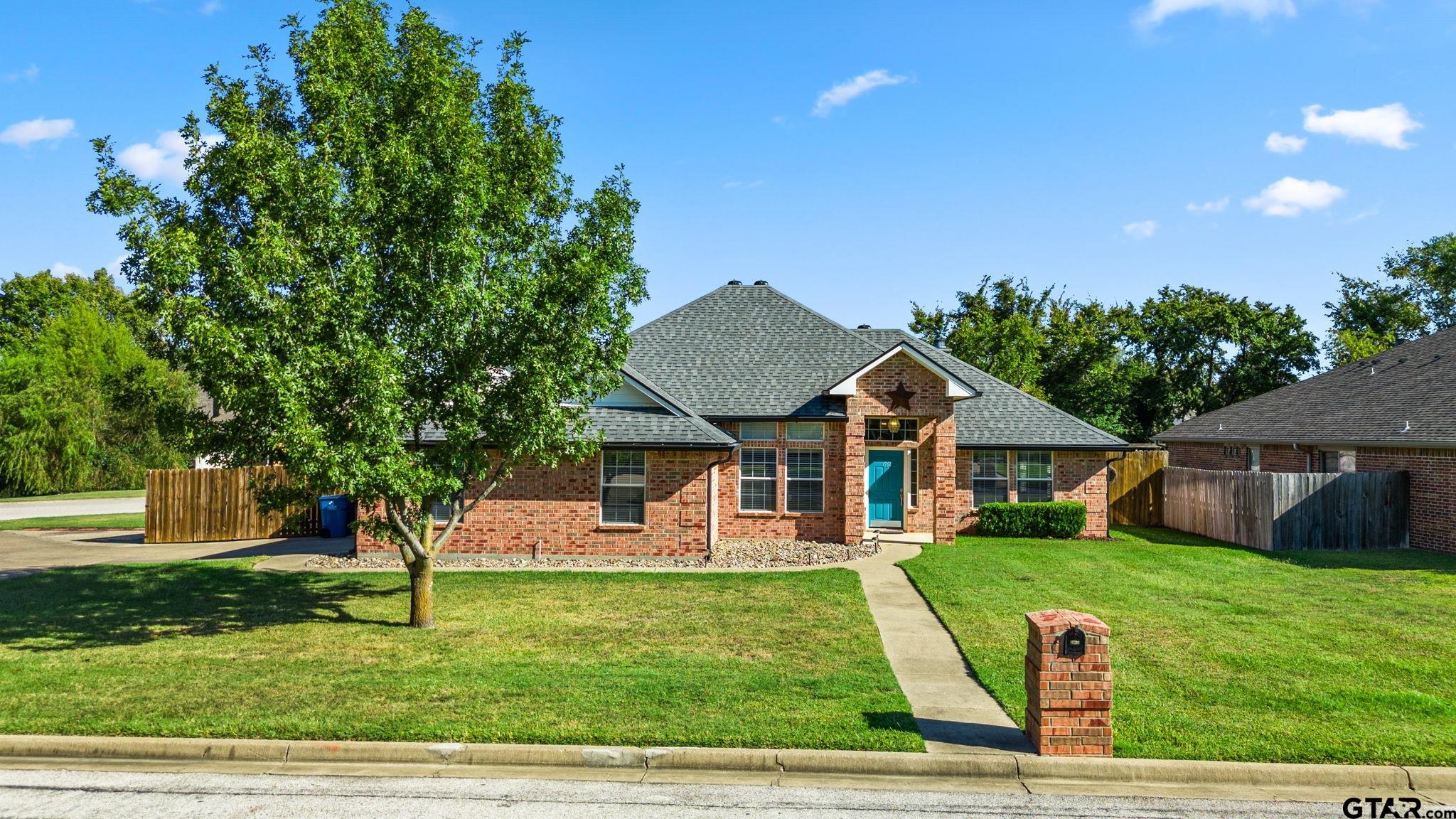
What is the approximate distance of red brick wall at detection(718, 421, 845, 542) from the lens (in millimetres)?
21562

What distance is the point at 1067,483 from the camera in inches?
902

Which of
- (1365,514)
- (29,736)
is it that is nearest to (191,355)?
(29,736)

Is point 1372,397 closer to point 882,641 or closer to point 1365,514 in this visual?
point 1365,514

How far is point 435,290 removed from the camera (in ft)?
35.0

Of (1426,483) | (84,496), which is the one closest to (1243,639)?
(1426,483)

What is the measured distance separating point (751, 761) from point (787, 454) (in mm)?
14845

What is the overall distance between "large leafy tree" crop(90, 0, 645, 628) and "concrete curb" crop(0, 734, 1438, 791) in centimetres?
335

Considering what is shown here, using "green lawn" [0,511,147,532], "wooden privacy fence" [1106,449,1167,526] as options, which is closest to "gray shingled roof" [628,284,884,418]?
"wooden privacy fence" [1106,449,1167,526]

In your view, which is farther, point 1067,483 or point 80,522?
point 80,522

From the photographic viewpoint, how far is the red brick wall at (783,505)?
849 inches

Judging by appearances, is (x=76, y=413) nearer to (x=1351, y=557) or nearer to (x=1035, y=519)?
(x=1035, y=519)

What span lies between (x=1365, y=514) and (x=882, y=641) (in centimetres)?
1651

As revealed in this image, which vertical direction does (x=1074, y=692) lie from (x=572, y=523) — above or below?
below

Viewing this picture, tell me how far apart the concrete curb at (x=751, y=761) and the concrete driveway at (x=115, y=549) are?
12773mm
